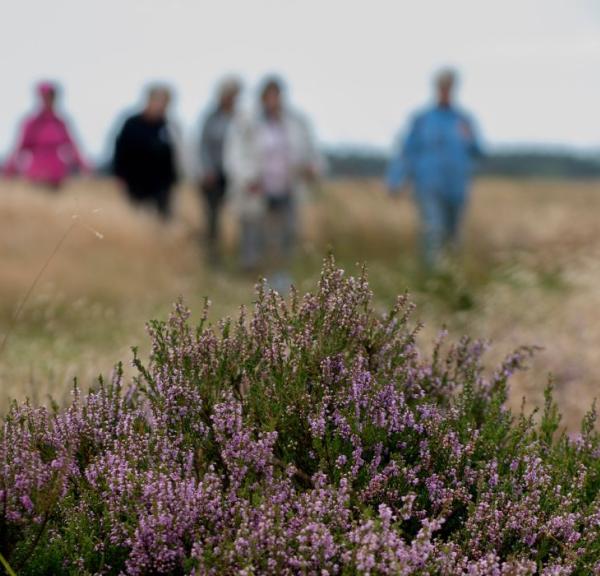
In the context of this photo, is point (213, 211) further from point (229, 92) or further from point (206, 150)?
point (229, 92)

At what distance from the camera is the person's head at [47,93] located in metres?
13.6

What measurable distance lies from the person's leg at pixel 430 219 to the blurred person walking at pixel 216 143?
100 inches

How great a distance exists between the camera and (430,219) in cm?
1223

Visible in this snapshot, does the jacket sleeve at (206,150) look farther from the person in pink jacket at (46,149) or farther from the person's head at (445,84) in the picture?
the person's head at (445,84)

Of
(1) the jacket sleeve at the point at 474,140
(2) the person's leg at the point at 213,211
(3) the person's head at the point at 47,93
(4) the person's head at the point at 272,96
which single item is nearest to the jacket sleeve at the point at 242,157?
(4) the person's head at the point at 272,96

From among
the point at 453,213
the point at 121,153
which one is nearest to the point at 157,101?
the point at 121,153

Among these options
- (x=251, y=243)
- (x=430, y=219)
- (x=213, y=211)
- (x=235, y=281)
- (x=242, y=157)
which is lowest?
(x=235, y=281)

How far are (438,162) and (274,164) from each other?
167cm

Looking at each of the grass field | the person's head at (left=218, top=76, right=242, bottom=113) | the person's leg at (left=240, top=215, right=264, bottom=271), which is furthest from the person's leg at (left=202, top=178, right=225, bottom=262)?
the person's head at (left=218, top=76, right=242, bottom=113)

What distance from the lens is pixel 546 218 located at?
61.3 feet

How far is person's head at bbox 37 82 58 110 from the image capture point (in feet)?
44.7

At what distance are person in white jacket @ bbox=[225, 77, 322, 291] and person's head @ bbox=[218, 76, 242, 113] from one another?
797 mm

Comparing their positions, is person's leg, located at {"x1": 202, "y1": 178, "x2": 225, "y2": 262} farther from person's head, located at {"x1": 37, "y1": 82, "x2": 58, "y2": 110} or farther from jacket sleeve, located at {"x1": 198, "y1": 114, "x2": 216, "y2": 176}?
person's head, located at {"x1": 37, "y1": 82, "x2": 58, "y2": 110}

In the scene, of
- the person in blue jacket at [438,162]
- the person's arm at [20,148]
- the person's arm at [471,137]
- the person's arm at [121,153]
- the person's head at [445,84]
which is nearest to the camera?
the person's head at [445,84]
